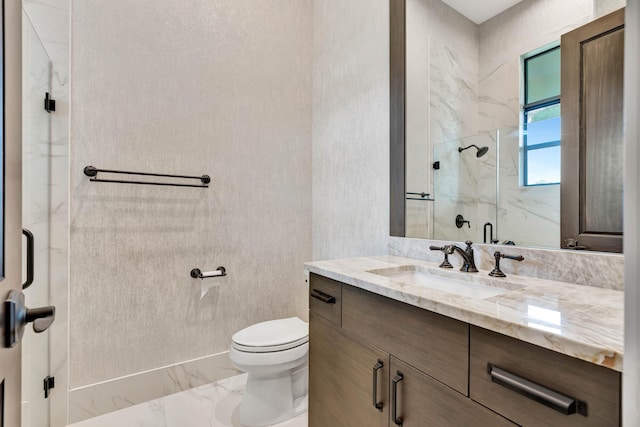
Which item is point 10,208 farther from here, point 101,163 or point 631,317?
point 101,163

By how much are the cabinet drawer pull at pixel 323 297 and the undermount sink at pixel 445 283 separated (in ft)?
0.63

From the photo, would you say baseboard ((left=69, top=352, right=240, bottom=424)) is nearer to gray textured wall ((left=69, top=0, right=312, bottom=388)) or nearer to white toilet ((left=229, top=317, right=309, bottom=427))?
gray textured wall ((left=69, top=0, right=312, bottom=388))

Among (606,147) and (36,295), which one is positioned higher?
(606,147)

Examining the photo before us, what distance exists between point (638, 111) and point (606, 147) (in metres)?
0.86

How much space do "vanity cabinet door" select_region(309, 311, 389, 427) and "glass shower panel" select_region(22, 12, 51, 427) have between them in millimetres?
1238

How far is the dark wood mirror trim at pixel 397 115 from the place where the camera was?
1691 millimetres

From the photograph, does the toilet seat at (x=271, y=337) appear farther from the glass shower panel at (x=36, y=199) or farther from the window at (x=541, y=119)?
the window at (x=541, y=119)

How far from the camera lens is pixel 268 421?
162 cm

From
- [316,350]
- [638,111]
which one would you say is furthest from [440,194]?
[638,111]

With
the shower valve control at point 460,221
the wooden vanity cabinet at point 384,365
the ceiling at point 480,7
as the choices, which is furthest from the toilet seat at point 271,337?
the ceiling at point 480,7

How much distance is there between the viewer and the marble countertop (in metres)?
0.56

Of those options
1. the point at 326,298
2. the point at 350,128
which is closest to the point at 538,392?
the point at 326,298

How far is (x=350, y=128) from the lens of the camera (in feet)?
6.68

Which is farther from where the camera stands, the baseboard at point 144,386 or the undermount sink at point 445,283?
the baseboard at point 144,386
